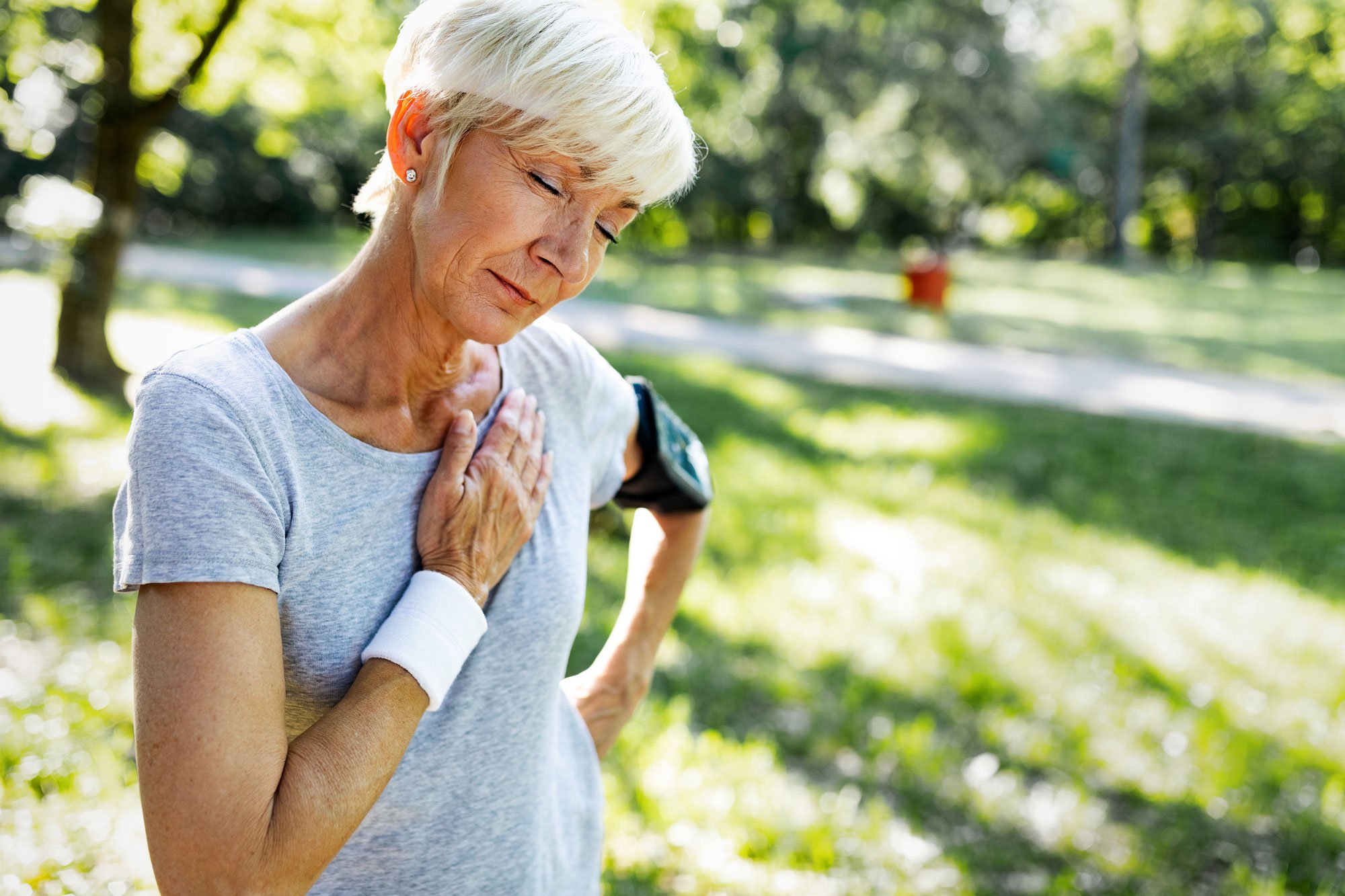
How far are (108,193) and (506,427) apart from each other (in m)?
7.90

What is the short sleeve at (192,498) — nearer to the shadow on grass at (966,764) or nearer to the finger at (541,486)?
the finger at (541,486)

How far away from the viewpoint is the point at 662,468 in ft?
6.10

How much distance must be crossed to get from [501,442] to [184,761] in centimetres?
58

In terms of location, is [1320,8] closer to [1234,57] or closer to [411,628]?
[411,628]

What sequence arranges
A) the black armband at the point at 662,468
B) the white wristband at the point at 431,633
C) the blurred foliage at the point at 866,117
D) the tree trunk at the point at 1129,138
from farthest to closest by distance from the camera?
1. the tree trunk at the point at 1129,138
2. the blurred foliage at the point at 866,117
3. the black armband at the point at 662,468
4. the white wristband at the point at 431,633

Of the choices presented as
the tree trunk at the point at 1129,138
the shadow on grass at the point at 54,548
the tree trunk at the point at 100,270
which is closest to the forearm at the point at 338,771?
the shadow on grass at the point at 54,548

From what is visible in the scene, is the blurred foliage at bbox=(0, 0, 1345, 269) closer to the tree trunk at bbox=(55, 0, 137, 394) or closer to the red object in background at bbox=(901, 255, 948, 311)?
the tree trunk at bbox=(55, 0, 137, 394)

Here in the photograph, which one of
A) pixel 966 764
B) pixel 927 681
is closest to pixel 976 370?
pixel 927 681

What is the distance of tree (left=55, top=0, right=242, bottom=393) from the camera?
771cm

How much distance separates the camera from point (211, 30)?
7289 millimetres

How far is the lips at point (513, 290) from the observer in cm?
139

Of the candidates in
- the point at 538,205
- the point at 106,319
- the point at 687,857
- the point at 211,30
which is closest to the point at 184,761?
the point at 538,205

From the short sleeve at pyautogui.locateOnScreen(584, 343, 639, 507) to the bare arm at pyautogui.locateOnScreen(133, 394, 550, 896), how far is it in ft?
1.99

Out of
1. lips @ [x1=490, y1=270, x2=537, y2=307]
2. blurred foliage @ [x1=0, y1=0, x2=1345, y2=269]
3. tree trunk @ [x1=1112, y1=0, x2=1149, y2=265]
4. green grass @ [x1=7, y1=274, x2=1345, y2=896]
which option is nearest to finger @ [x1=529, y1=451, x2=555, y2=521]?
lips @ [x1=490, y1=270, x2=537, y2=307]
